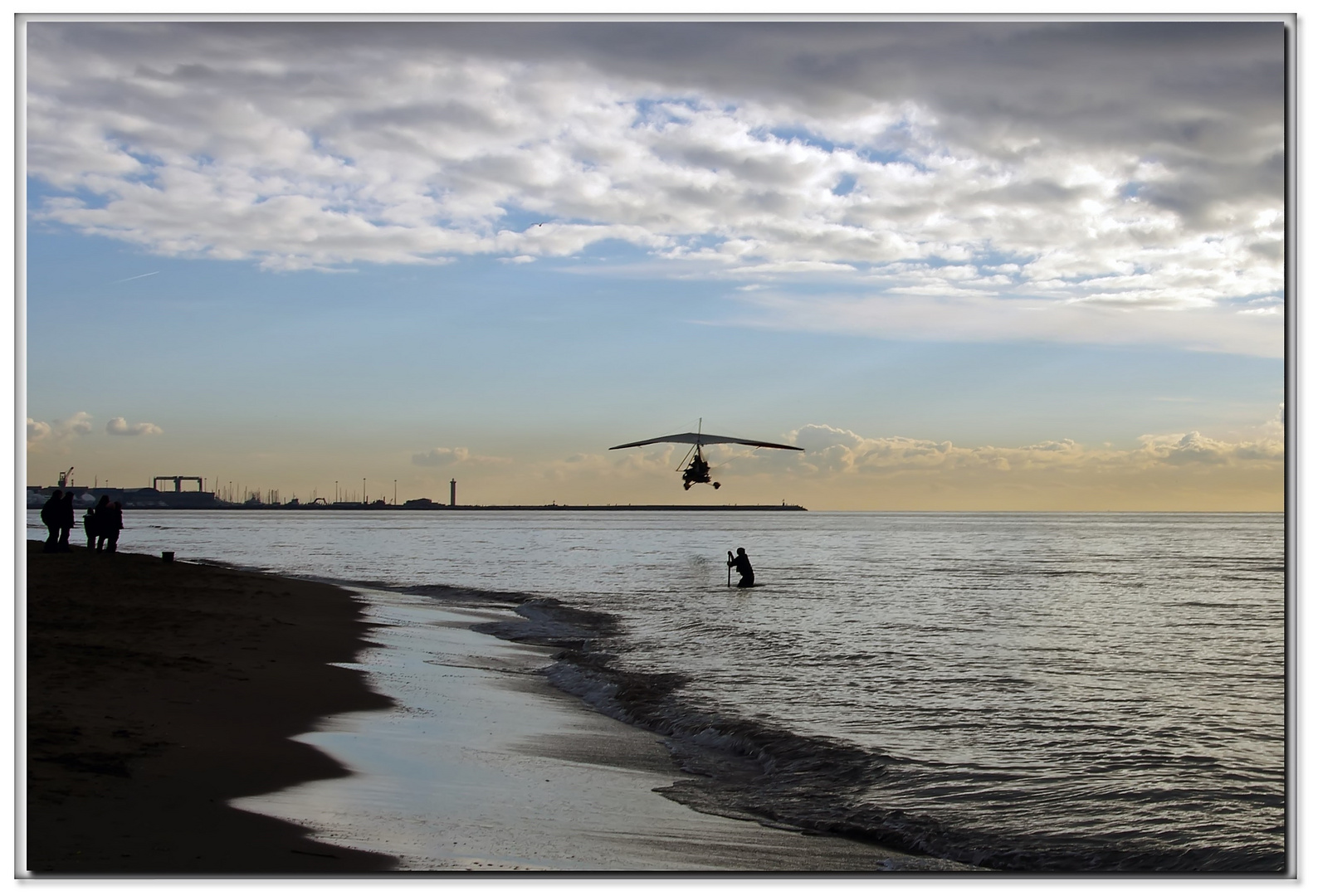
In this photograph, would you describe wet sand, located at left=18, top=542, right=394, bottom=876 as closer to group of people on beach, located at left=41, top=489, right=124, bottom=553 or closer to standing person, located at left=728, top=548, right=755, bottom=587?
group of people on beach, located at left=41, top=489, right=124, bottom=553

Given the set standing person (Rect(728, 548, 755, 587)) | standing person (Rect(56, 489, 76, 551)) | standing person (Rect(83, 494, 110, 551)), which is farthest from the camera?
standing person (Rect(728, 548, 755, 587))

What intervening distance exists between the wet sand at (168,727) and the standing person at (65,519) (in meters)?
3.07

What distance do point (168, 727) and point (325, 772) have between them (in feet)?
6.66

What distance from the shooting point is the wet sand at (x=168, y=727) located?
6875mm

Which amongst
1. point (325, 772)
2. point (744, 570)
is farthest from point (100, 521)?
point (325, 772)

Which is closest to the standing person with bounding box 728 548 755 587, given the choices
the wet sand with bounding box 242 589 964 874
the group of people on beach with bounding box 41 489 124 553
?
the group of people on beach with bounding box 41 489 124 553

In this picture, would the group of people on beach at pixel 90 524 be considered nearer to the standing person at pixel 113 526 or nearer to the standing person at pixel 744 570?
the standing person at pixel 113 526

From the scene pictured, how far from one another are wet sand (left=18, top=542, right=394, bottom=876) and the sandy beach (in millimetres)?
27

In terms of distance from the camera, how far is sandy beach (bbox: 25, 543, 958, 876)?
7.16m

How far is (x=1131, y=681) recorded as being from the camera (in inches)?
713

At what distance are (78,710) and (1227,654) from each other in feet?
70.8

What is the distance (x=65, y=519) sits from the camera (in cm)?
2714

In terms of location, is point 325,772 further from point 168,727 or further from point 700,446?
point 700,446

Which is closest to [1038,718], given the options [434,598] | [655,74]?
[655,74]
